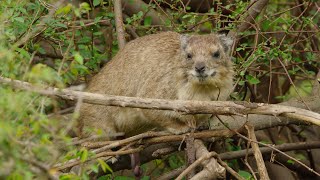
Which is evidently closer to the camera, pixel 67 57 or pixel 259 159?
pixel 67 57

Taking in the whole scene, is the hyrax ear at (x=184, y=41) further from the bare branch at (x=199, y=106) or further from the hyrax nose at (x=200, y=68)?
the bare branch at (x=199, y=106)

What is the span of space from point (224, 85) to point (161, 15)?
1.98 metres

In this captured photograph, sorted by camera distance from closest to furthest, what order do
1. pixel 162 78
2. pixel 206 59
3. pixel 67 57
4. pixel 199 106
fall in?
pixel 67 57 → pixel 199 106 → pixel 206 59 → pixel 162 78

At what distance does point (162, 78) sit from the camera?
22.1 ft

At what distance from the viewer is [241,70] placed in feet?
22.1

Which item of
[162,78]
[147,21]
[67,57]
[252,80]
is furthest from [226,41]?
[67,57]

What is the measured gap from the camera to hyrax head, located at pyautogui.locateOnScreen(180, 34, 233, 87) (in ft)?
20.5

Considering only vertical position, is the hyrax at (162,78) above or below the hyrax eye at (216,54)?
below

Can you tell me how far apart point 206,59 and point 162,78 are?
0.59 m

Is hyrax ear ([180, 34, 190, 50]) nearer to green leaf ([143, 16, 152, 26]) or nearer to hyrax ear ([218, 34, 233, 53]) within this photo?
hyrax ear ([218, 34, 233, 53])

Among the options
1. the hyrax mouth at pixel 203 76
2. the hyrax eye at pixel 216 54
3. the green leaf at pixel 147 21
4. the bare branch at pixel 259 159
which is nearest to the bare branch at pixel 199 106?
the bare branch at pixel 259 159

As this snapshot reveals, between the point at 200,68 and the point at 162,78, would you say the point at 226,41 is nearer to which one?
the point at 200,68

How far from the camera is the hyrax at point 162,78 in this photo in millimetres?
6383

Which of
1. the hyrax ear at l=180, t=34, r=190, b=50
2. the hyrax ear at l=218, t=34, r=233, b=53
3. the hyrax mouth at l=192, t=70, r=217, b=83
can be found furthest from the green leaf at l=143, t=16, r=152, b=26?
the hyrax mouth at l=192, t=70, r=217, b=83
